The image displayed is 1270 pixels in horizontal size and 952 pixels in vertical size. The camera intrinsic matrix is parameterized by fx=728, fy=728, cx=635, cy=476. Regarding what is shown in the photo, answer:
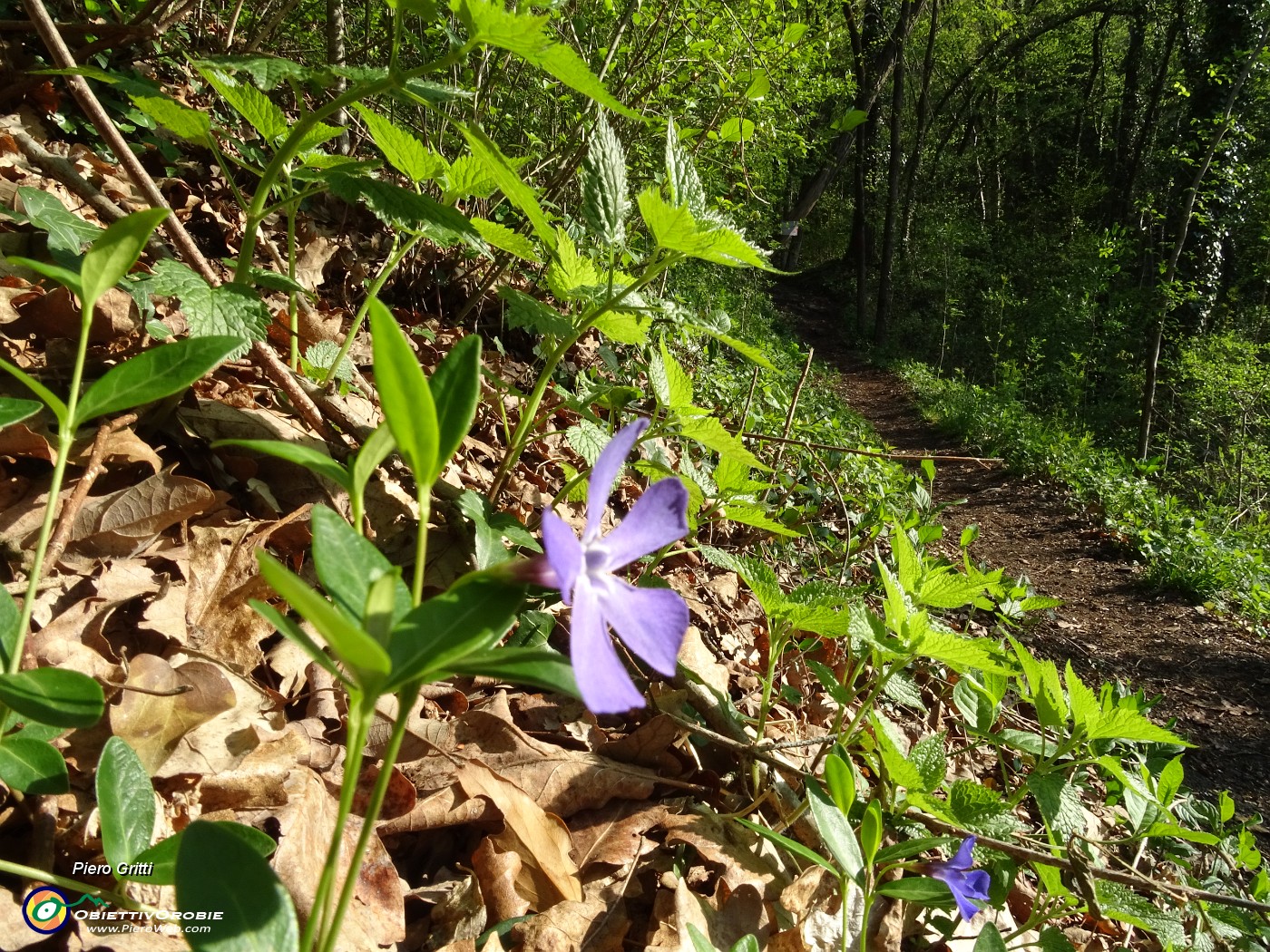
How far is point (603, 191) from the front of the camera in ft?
4.09

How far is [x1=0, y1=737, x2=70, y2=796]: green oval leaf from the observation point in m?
0.68

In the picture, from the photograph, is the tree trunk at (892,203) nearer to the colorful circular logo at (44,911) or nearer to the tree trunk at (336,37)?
the tree trunk at (336,37)

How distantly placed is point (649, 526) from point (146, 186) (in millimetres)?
1334

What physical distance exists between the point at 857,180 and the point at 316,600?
22.6 metres

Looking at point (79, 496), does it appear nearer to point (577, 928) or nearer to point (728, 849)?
point (577, 928)

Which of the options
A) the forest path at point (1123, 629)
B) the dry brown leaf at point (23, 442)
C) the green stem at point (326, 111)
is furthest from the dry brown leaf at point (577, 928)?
the forest path at point (1123, 629)

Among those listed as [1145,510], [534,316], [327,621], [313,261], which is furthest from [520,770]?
[1145,510]

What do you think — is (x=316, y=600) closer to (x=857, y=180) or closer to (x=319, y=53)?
(x=319, y=53)

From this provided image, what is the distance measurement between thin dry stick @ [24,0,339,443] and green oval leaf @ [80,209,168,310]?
42 centimetres

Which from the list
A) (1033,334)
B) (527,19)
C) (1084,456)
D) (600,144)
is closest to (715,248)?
(600,144)

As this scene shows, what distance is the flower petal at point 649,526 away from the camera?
58cm

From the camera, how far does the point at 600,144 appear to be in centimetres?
128

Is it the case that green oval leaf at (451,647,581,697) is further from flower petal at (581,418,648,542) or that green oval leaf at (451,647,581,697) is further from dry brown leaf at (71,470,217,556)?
dry brown leaf at (71,470,217,556)

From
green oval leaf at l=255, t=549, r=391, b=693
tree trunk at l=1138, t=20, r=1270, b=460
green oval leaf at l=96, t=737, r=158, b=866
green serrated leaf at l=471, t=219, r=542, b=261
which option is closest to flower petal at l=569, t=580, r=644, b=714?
green oval leaf at l=255, t=549, r=391, b=693
